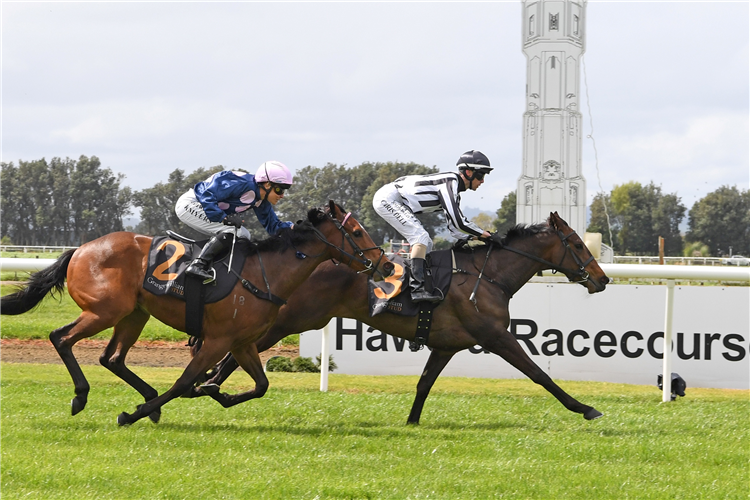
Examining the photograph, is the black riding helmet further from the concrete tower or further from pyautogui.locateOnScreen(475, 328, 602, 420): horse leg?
the concrete tower

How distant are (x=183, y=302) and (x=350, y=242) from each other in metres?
1.14

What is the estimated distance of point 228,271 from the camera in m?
5.41

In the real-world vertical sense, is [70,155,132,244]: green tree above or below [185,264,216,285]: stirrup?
above

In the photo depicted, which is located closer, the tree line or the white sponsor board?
the white sponsor board

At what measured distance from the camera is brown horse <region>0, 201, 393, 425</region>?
523 centimetres

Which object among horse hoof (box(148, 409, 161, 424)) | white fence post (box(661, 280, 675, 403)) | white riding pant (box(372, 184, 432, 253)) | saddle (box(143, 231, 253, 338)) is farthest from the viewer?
white fence post (box(661, 280, 675, 403))

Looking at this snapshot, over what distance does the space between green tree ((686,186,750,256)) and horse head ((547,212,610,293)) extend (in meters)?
51.4

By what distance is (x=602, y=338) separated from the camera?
7.91m

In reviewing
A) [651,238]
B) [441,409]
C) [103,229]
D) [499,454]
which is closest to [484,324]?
[441,409]

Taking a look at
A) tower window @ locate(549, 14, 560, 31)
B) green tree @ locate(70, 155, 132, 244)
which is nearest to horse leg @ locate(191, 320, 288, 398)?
tower window @ locate(549, 14, 560, 31)

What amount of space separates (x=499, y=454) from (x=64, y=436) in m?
2.55

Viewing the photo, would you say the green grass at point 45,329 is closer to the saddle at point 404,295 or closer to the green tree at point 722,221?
the saddle at point 404,295

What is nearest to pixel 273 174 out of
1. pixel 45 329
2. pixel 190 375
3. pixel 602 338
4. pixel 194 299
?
pixel 194 299

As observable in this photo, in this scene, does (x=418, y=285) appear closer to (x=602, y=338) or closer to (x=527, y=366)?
(x=527, y=366)
